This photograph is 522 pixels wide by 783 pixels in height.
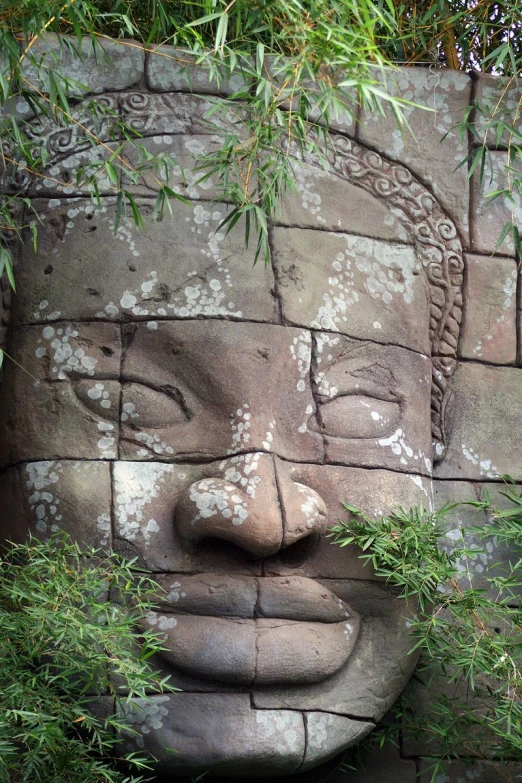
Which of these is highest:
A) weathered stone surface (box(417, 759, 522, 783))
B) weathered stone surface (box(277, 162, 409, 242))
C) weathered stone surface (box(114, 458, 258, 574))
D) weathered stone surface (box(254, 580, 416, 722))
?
weathered stone surface (box(277, 162, 409, 242))

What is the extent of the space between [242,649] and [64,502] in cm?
63

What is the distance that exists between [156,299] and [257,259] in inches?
12.7

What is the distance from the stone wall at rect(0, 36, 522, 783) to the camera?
3734mm

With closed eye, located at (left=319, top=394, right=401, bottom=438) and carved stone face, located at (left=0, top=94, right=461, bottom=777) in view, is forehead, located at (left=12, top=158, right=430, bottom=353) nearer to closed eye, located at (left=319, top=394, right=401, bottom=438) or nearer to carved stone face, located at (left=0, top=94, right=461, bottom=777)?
carved stone face, located at (left=0, top=94, right=461, bottom=777)

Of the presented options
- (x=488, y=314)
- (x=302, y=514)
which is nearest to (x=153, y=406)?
(x=302, y=514)

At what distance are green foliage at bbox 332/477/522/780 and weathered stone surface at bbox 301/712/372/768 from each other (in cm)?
31

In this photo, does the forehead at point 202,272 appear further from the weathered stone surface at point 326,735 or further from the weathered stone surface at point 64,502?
the weathered stone surface at point 326,735

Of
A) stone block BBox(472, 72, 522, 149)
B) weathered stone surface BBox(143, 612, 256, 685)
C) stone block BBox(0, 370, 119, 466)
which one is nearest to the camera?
weathered stone surface BBox(143, 612, 256, 685)

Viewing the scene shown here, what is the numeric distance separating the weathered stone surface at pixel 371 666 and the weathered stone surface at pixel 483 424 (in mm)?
585

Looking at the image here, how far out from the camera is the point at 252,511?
326 cm

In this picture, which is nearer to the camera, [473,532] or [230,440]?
[230,440]

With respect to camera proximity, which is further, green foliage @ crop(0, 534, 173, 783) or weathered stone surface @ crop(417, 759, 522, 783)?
weathered stone surface @ crop(417, 759, 522, 783)

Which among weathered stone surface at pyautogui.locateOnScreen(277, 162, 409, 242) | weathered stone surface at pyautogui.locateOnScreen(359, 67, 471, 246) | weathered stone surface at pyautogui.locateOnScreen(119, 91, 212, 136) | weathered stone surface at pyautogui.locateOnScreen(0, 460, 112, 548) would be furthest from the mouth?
weathered stone surface at pyautogui.locateOnScreen(359, 67, 471, 246)

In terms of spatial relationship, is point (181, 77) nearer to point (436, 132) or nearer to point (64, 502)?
point (436, 132)
